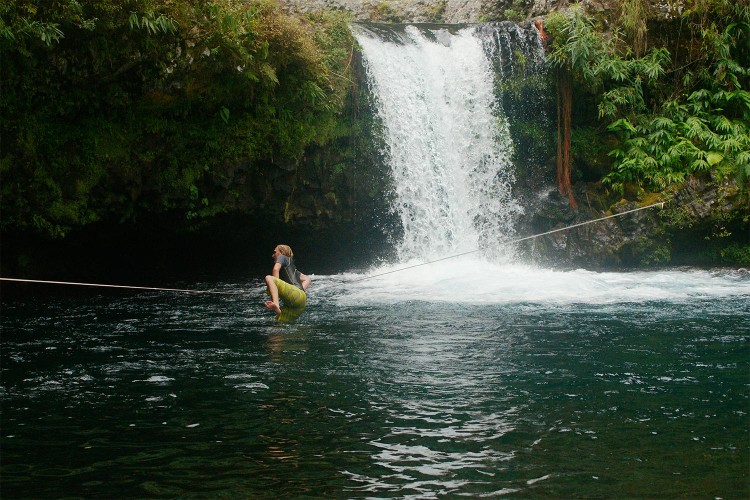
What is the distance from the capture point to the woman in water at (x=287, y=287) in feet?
31.7

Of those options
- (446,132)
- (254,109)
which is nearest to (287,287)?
(254,109)

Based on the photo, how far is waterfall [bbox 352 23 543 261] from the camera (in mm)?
16250

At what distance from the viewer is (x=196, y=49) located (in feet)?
41.8

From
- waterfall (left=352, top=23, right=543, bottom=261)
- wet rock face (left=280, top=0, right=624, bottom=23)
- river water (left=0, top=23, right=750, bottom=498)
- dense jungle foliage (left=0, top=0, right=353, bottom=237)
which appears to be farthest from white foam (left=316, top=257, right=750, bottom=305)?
wet rock face (left=280, top=0, right=624, bottom=23)

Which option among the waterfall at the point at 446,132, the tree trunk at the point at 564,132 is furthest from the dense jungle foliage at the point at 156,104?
the tree trunk at the point at 564,132

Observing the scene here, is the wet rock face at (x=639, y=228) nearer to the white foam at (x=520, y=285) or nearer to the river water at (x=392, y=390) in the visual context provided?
the white foam at (x=520, y=285)

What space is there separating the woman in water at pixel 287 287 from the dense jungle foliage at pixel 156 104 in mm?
4297

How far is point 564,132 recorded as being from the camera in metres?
16.7

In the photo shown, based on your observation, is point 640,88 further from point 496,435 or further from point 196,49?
point 496,435

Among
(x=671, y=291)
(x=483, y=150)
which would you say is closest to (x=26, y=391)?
(x=671, y=291)

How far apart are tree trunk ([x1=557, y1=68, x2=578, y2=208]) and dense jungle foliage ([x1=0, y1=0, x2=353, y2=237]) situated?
4638 mm

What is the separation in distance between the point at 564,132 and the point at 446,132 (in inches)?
99.5

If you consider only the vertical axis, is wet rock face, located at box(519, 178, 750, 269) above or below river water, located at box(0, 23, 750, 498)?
above

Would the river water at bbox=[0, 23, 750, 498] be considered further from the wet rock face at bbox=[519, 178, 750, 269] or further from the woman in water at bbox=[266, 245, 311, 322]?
the wet rock face at bbox=[519, 178, 750, 269]
